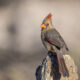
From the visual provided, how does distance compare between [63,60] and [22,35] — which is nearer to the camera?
[63,60]

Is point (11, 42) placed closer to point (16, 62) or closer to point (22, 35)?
point (22, 35)

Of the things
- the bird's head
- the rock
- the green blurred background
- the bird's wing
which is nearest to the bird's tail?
the rock

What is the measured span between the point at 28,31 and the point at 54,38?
620 centimetres

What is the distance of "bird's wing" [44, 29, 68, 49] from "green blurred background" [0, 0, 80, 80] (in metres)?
3.91

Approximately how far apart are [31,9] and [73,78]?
24.4 ft

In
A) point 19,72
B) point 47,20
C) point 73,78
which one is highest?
point 47,20

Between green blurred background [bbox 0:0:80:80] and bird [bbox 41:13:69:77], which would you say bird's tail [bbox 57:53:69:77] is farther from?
green blurred background [bbox 0:0:80:80]

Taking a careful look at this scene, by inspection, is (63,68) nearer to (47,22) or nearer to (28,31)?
(47,22)

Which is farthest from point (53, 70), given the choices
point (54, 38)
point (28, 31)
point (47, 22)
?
point (28, 31)

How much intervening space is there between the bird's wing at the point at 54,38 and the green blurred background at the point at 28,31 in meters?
3.91

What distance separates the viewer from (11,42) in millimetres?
11789

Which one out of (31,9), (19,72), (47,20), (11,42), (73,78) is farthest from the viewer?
(31,9)

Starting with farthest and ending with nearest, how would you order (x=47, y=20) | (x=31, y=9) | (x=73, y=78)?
(x=31, y=9)
(x=47, y=20)
(x=73, y=78)

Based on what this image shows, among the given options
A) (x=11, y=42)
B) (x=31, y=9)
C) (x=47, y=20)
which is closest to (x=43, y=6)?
(x=31, y=9)
